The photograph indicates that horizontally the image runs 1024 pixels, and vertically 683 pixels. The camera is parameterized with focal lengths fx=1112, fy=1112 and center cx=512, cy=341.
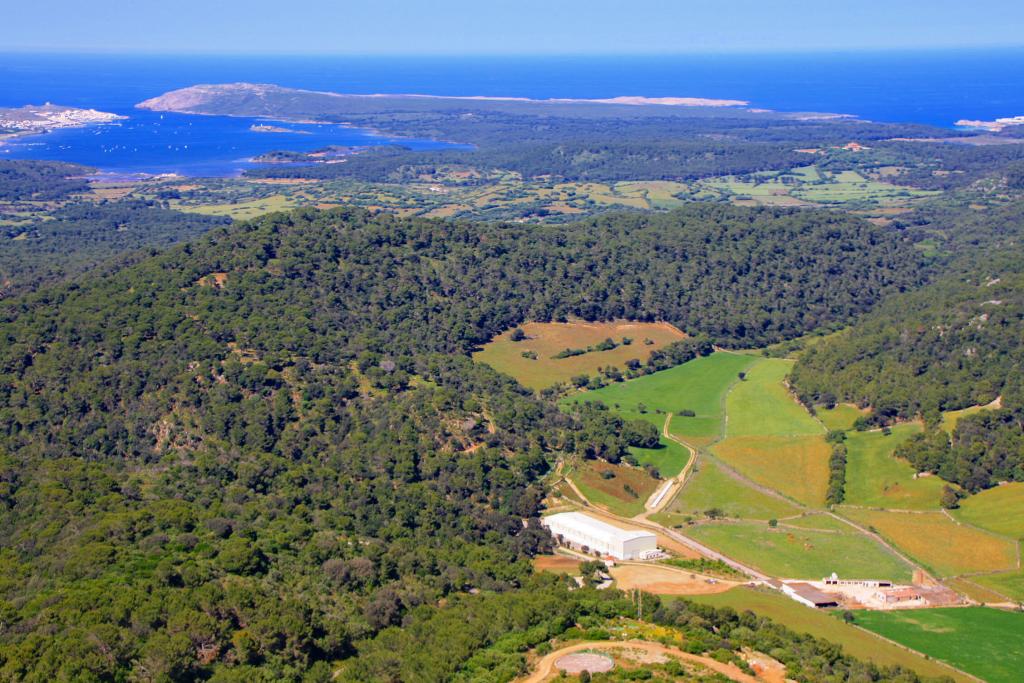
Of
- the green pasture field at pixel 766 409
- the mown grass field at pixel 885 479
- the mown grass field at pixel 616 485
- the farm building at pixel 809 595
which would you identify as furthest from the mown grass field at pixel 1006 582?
the green pasture field at pixel 766 409

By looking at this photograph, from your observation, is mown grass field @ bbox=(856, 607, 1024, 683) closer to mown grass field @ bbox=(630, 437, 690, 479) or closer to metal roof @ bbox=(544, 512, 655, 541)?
metal roof @ bbox=(544, 512, 655, 541)

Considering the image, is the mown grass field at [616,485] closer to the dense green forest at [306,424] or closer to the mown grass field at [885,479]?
the dense green forest at [306,424]

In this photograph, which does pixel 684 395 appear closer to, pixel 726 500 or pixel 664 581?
pixel 726 500

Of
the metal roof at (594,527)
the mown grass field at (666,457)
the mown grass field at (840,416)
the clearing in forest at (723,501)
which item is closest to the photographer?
the metal roof at (594,527)

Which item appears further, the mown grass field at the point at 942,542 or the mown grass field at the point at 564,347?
the mown grass field at the point at 564,347

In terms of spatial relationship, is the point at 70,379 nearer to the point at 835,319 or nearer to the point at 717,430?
the point at 717,430

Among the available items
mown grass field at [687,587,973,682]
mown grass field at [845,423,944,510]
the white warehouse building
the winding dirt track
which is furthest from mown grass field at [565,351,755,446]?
the winding dirt track

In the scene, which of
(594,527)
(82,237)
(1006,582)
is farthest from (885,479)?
(82,237)
